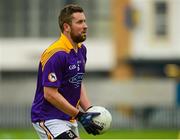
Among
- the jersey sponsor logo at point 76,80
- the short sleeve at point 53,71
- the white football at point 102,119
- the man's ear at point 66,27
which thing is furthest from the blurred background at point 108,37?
the short sleeve at point 53,71

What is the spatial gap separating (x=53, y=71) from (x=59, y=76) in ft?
0.34

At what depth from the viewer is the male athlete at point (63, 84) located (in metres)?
10.7

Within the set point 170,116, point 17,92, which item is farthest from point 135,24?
point 170,116

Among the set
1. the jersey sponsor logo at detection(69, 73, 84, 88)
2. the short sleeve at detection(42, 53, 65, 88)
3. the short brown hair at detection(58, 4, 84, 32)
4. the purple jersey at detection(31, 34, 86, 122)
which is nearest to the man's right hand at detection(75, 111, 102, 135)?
the purple jersey at detection(31, 34, 86, 122)

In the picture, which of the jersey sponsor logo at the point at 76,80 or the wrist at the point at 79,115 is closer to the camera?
the wrist at the point at 79,115

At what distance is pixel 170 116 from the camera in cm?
3469

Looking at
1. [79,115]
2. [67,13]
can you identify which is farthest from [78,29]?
[79,115]

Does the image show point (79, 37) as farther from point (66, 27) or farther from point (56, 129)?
point (56, 129)

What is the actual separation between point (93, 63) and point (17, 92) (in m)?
13.0

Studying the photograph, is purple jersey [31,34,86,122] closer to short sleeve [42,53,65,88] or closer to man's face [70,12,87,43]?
short sleeve [42,53,65,88]

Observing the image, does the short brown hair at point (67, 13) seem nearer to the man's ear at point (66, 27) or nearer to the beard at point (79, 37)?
the man's ear at point (66, 27)

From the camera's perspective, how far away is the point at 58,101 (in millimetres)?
10609

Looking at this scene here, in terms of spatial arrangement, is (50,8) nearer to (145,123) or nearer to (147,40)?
(147,40)

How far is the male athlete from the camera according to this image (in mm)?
10656
